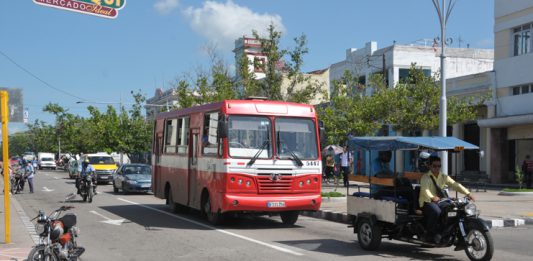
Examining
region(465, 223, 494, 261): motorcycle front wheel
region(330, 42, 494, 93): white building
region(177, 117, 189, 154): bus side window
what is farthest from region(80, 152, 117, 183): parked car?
region(465, 223, 494, 261): motorcycle front wheel

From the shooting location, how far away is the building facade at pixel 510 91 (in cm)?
3472

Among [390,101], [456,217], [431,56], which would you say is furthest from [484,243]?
[431,56]

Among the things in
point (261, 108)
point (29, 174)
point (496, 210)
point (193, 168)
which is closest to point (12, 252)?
point (193, 168)

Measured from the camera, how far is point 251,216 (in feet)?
58.8

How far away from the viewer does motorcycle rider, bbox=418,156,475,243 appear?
1007 centimetres

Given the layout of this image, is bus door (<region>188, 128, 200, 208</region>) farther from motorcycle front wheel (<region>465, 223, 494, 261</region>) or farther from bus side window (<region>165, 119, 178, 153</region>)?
motorcycle front wheel (<region>465, 223, 494, 261</region>)

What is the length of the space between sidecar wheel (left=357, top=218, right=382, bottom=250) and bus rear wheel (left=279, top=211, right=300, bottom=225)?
4.27 metres

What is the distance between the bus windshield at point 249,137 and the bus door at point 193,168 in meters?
2.00

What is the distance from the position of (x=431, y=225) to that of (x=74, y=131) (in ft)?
244

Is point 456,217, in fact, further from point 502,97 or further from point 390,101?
point 502,97

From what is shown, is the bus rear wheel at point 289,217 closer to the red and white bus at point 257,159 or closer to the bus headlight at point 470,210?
the red and white bus at point 257,159

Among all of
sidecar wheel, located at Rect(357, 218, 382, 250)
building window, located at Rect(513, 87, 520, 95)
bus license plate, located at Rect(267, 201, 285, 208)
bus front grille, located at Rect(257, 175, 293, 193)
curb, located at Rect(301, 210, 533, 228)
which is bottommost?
curb, located at Rect(301, 210, 533, 228)

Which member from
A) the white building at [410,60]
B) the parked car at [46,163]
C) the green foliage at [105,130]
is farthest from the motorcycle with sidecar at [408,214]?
the parked car at [46,163]

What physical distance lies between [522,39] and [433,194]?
28764 mm
